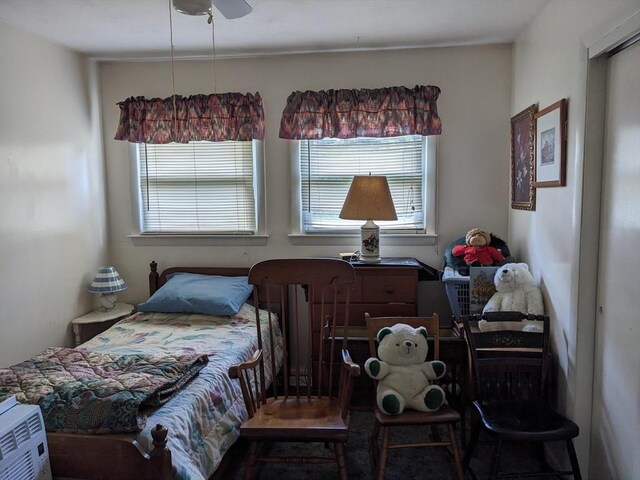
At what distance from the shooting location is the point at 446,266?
10.2 ft

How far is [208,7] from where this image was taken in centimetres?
187

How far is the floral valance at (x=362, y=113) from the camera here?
3.12 metres

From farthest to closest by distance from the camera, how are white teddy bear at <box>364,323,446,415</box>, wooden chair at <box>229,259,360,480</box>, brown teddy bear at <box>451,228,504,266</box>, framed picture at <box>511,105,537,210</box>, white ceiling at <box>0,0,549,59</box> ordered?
brown teddy bear at <box>451,228,504,266</box> → framed picture at <box>511,105,537,210</box> → white ceiling at <box>0,0,549,59</box> → white teddy bear at <box>364,323,446,415</box> → wooden chair at <box>229,259,360,480</box>

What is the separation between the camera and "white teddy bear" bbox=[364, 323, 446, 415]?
2.17 metres

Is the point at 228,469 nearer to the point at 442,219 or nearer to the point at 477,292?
the point at 477,292

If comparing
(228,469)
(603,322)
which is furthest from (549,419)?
(228,469)

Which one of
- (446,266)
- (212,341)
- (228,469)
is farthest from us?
(446,266)

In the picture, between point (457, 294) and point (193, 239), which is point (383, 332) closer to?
point (457, 294)

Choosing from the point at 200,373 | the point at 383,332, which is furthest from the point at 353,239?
the point at 200,373

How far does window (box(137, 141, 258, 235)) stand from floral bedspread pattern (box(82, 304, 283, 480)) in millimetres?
738

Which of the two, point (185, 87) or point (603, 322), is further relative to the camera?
point (185, 87)

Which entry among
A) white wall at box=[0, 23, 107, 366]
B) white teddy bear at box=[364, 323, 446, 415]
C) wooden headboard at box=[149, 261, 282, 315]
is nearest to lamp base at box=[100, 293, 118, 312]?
white wall at box=[0, 23, 107, 366]

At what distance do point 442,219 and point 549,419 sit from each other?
161 cm

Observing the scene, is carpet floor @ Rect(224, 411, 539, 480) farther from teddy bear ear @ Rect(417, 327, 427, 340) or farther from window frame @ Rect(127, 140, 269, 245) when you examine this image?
window frame @ Rect(127, 140, 269, 245)
